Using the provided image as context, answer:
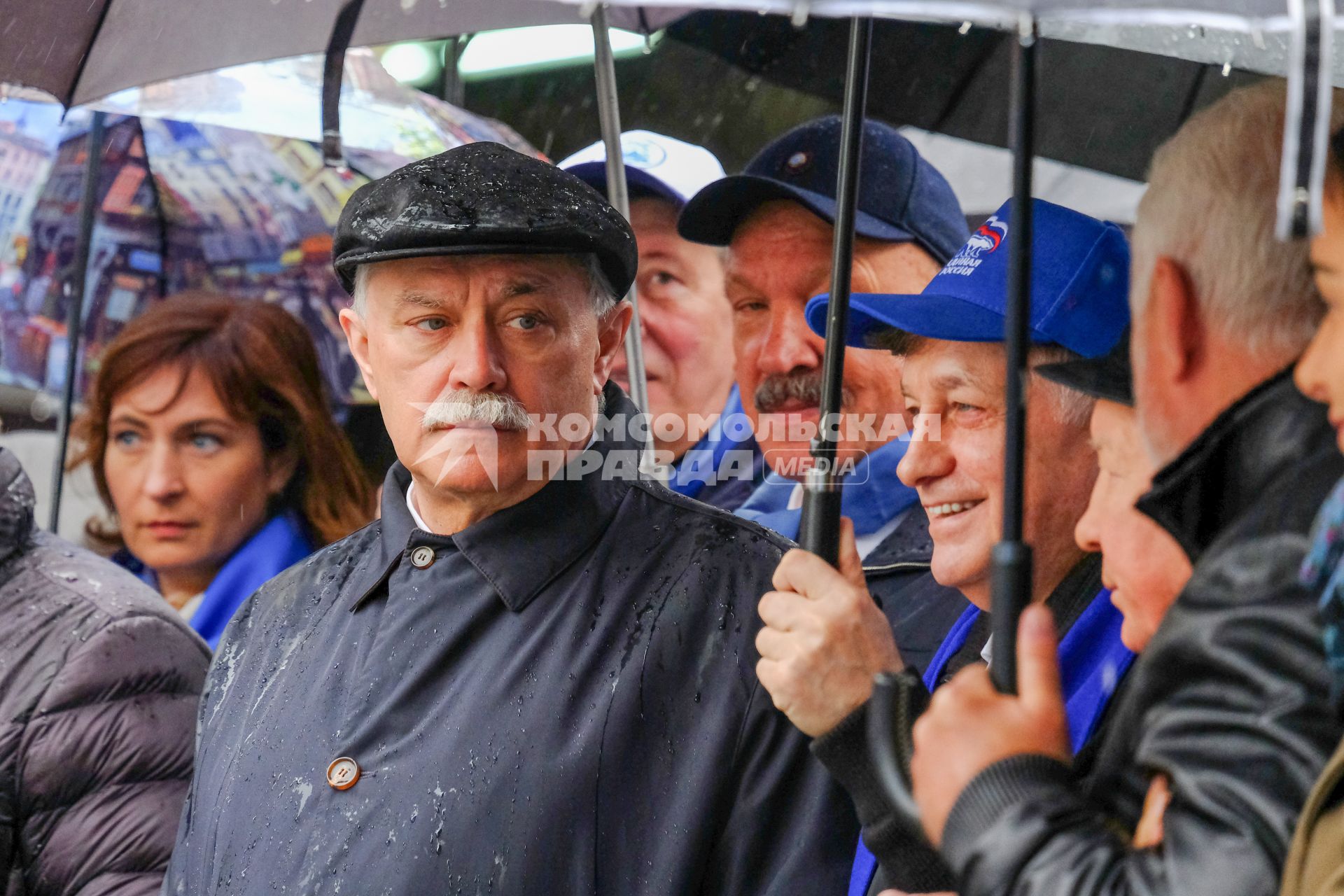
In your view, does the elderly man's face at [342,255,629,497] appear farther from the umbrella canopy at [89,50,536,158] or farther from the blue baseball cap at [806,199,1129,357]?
the umbrella canopy at [89,50,536,158]

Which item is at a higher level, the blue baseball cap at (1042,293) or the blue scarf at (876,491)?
the blue baseball cap at (1042,293)

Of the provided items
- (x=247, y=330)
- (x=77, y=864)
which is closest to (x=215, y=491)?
(x=247, y=330)

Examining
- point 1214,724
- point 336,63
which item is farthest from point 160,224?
point 1214,724

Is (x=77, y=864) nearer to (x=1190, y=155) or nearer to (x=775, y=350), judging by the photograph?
(x=775, y=350)

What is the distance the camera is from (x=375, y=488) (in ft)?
13.2

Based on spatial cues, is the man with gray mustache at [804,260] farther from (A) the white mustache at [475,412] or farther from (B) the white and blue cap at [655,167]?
(A) the white mustache at [475,412]

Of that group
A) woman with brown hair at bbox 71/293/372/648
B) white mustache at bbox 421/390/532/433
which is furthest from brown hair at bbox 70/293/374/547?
white mustache at bbox 421/390/532/433

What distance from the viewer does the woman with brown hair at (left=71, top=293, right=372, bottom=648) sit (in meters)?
3.77

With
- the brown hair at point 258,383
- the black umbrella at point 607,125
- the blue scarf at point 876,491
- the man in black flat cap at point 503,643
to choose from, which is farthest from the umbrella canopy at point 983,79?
the man in black flat cap at point 503,643

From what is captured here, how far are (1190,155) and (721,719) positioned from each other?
3.07 feet

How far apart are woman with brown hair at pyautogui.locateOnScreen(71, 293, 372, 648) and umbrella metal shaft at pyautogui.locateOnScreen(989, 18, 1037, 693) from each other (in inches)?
104

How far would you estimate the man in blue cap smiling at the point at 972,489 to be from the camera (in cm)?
166

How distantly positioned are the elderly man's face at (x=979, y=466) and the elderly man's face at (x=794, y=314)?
75 centimetres

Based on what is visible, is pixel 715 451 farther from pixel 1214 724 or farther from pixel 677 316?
pixel 1214 724
